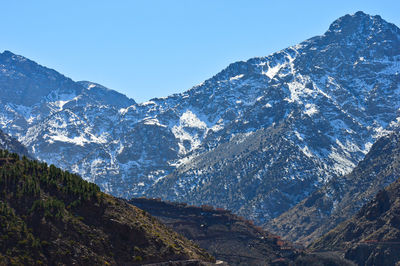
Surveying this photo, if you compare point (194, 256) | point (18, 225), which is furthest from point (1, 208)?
point (194, 256)

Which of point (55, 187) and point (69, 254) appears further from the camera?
point (55, 187)

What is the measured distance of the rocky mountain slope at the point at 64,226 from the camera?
111m

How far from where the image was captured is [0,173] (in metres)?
122

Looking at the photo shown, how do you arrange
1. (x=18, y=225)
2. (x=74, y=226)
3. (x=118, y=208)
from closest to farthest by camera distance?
(x=18, y=225), (x=74, y=226), (x=118, y=208)

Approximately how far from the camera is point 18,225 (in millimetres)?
112812

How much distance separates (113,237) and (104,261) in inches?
294

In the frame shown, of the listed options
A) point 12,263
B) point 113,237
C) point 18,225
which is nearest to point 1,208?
point 18,225

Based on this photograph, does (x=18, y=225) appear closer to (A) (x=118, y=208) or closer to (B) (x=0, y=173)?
(B) (x=0, y=173)

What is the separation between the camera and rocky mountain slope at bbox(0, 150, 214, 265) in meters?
111

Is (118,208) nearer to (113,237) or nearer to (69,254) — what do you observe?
(113,237)

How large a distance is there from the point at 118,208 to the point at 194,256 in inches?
753

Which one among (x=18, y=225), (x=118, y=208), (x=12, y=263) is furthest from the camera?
(x=118, y=208)

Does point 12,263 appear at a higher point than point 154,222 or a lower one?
lower

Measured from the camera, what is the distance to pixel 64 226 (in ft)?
390
